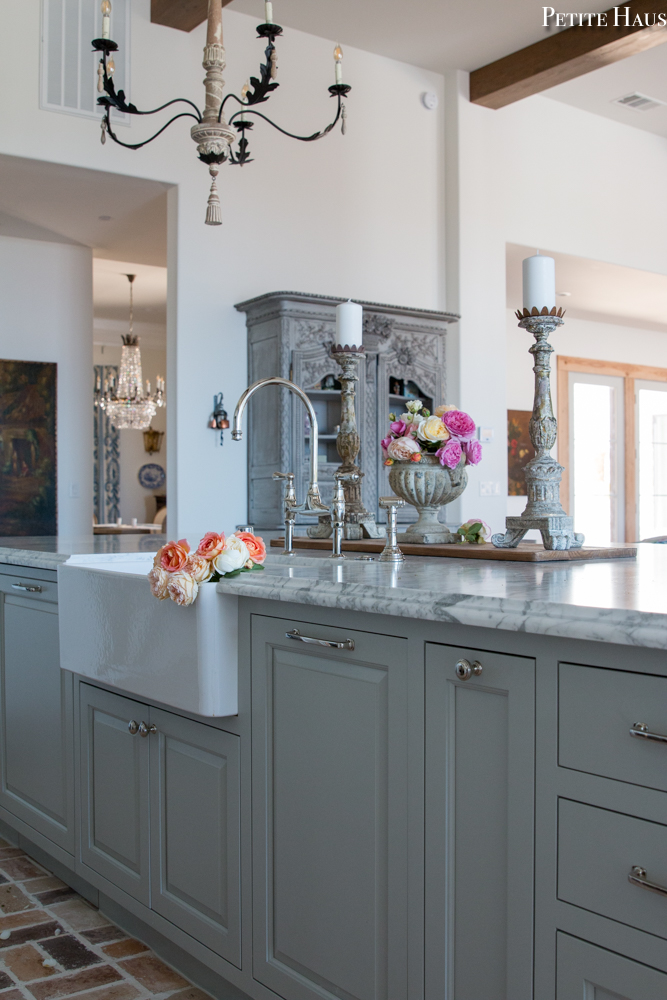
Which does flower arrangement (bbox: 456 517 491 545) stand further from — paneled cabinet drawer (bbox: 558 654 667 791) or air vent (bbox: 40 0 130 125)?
air vent (bbox: 40 0 130 125)

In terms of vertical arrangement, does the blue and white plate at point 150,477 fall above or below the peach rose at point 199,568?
above

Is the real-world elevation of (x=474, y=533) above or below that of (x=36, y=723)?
above

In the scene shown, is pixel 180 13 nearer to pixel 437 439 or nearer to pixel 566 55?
pixel 566 55

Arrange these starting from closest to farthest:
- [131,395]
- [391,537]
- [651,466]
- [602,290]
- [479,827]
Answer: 1. [479,827]
2. [391,537]
3. [602,290]
4. [131,395]
5. [651,466]

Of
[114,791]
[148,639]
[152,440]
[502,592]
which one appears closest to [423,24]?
[148,639]

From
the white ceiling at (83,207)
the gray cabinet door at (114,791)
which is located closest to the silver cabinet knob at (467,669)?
the gray cabinet door at (114,791)

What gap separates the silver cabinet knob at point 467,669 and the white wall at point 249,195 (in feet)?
10.5

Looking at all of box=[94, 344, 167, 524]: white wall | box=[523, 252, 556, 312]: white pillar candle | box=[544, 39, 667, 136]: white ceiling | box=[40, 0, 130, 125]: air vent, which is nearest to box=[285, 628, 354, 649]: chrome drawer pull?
box=[523, 252, 556, 312]: white pillar candle

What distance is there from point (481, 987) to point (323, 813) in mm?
375

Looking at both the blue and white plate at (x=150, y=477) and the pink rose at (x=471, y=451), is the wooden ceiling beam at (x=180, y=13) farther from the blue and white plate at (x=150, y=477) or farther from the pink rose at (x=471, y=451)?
the blue and white plate at (x=150, y=477)

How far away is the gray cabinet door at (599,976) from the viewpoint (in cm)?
100

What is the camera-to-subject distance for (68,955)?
201 centimetres

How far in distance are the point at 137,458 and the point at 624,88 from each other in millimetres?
7133

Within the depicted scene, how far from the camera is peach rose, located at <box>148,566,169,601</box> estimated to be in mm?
1610
